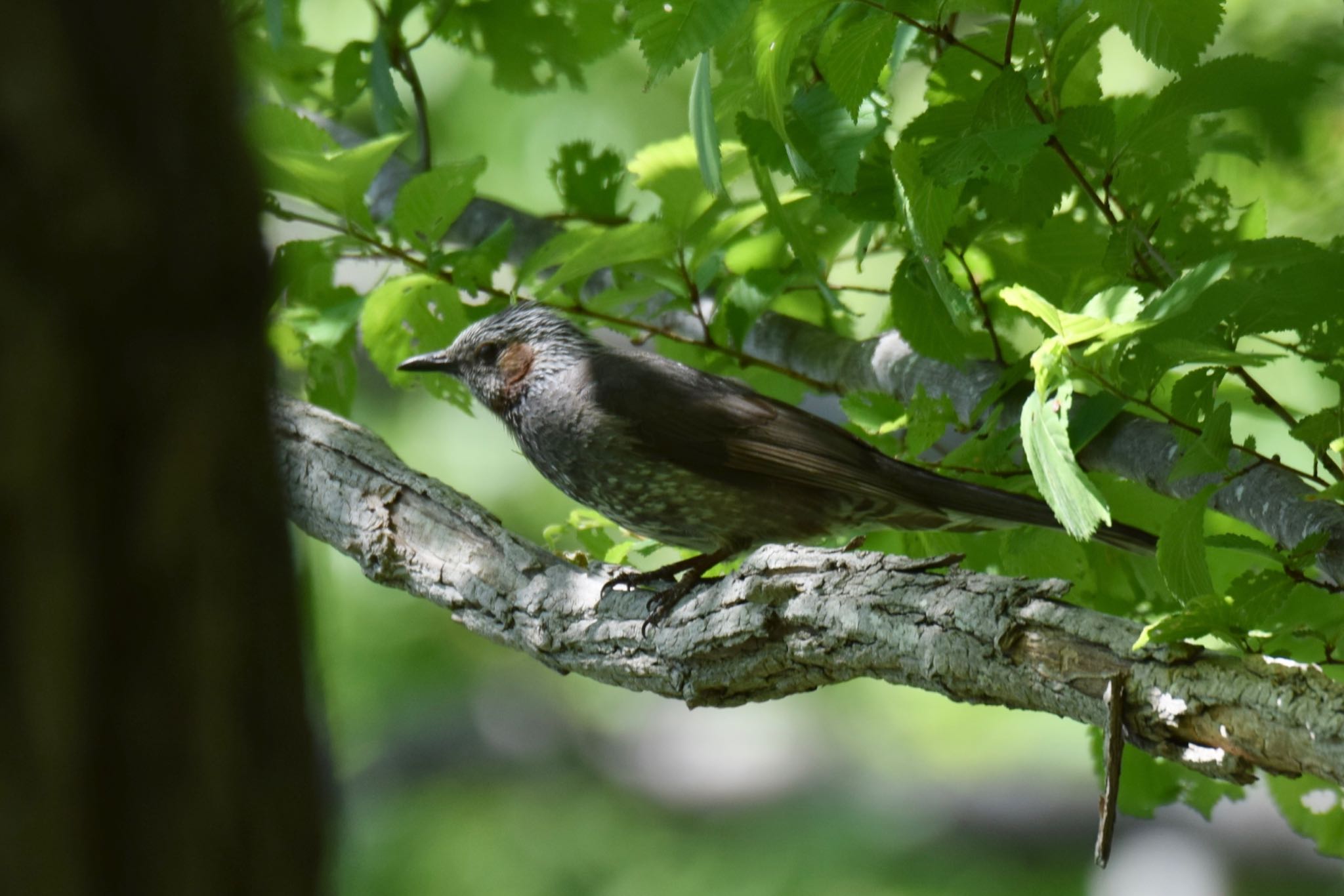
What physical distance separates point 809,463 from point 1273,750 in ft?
6.96

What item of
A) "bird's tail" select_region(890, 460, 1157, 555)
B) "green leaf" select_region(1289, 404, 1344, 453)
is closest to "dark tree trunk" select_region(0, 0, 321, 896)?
"green leaf" select_region(1289, 404, 1344, 453)

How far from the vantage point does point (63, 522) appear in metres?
1.00

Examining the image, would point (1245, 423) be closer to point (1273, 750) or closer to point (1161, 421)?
point (1161, 421)

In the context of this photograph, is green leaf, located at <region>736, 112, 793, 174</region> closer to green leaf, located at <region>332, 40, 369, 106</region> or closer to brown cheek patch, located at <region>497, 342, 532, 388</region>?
brown cheek patch, located at <region>497, 342, 532, 388</region>

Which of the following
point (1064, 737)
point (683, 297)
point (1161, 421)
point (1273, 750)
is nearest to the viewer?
point (1273, 750)

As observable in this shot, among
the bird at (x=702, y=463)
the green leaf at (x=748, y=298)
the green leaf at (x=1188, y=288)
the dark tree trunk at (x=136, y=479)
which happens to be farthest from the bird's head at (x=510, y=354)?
the dark tree trunk at (x=136, y=479)

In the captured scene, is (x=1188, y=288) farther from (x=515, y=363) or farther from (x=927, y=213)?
(x=515, y=363)

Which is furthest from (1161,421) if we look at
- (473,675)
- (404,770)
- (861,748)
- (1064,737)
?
(404,770)

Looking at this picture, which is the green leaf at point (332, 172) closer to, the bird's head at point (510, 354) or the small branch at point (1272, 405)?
the bird's head at point (510, 354)

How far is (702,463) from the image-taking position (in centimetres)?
396

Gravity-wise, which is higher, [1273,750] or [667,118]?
[667,118]

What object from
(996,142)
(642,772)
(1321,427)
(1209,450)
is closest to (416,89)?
(996,142)

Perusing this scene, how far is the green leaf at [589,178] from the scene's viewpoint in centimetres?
404

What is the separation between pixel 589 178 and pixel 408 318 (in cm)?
86
